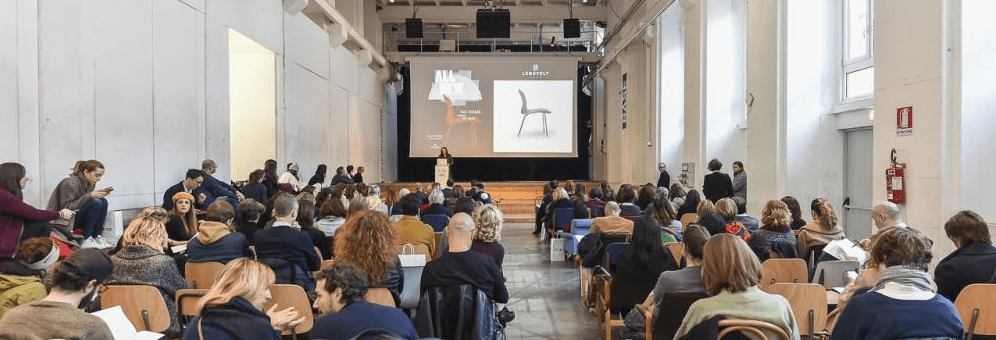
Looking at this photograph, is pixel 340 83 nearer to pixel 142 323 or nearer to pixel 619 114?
pixel 619 114

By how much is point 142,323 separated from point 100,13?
194 inches

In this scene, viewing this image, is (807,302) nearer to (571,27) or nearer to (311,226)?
(311,226)

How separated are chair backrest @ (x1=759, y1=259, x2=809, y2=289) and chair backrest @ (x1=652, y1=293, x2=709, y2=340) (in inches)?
51.7

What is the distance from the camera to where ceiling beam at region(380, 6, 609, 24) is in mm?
22641

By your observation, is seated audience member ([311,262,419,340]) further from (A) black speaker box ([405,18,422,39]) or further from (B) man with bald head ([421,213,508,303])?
(A) black speaker box ([405,18,422,39])

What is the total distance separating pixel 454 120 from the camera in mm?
21891

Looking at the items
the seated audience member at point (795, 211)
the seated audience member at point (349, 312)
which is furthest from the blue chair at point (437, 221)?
the seated audience member at point (349, 312)

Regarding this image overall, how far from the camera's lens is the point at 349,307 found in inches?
108

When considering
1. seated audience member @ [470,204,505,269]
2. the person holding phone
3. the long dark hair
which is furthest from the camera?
the person holding phone

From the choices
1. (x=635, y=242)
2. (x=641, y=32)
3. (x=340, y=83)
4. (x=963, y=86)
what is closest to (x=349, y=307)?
(x=635, y=242)

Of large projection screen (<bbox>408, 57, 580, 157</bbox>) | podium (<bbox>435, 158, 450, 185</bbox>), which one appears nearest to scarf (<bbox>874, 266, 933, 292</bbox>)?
podium (<bbox>435, 158, 450, 185</bbox>)

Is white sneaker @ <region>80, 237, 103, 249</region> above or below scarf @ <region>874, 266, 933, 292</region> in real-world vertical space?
below

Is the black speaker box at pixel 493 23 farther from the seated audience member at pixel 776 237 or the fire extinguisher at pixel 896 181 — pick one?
the seated audience member at pixel 776 237

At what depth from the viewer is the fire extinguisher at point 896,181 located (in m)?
6.90
